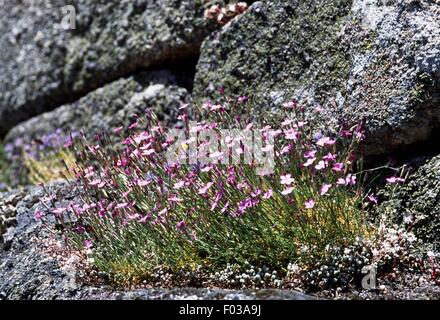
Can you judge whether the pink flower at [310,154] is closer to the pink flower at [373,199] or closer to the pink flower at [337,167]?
the pink flower at [337,167]

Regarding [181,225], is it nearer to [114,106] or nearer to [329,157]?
[329,157]

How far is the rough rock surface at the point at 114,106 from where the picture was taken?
6434 mm

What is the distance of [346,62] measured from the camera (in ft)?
15.9

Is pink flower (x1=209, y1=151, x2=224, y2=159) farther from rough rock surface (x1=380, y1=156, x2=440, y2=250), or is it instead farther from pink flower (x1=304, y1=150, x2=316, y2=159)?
rough rock surface (x1=380, y1=156, x2=440, y2=250)

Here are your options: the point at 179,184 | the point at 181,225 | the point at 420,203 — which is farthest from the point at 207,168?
the point at 420,203

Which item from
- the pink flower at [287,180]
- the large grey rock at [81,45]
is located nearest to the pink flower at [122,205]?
the pink flower at [287,180]

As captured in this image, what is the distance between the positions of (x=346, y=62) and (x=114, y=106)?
281 cm

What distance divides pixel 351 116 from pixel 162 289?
1645 millimetres

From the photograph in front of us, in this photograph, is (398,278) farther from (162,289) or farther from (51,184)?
(51,184)

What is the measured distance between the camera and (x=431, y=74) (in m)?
4.34

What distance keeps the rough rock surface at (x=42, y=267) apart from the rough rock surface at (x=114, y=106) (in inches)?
45.7

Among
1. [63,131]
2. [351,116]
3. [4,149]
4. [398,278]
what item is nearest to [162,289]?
[398,278]

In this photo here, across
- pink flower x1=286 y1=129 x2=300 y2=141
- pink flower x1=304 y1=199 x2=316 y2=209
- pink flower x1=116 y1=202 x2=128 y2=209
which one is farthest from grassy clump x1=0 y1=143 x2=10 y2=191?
pink flower x1=304 y1=199 x2=316 y2=209

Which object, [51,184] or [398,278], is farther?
[51,184]
